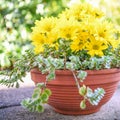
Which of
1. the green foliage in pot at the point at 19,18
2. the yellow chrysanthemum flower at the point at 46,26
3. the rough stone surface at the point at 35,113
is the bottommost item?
the rough stone surface at the point at 35,113

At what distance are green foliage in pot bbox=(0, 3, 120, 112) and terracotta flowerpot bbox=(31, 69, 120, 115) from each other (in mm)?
24

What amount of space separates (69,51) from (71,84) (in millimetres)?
135

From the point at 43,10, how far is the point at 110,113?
1.77m

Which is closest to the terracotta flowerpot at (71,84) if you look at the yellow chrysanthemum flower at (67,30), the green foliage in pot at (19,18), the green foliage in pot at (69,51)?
the green foliage in pot at (69,51)

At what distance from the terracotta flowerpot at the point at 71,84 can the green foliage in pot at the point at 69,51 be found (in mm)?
24

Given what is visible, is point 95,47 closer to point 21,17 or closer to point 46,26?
point 46,26

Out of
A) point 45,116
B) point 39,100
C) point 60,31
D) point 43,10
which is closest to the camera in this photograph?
point 39,100

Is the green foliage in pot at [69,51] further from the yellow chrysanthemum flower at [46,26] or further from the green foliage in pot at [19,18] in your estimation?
the green foliage in pot at [19,18]

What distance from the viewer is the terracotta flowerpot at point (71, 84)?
1.20 metres

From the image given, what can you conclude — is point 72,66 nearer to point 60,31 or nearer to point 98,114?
point 60,31

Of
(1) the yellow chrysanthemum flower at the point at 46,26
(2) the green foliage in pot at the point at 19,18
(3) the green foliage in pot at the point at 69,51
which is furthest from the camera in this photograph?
(2) the green foliage in pot at the point at 19,18

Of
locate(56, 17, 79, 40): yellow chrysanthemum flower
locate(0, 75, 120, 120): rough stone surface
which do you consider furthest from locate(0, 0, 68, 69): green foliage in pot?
locate(56, 17, 79, 40): yellow chrysanthemum flower

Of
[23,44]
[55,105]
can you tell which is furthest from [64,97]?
[23,44]

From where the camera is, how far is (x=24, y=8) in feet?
9.71
